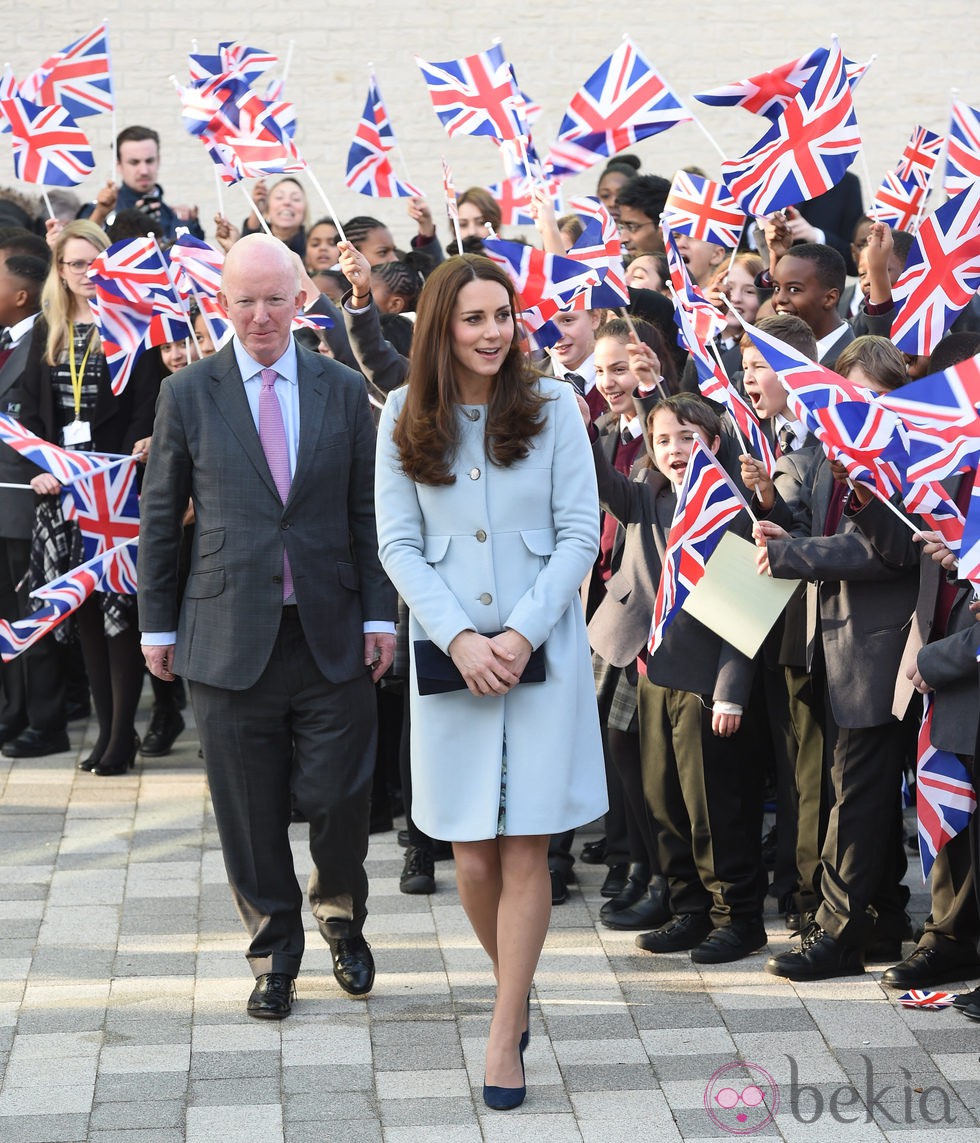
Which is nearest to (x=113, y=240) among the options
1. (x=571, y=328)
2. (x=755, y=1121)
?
(x=571, y=328)

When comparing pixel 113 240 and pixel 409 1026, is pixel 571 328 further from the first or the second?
pixel 113 240

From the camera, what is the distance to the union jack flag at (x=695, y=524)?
16.1 ft

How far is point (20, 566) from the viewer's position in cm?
777

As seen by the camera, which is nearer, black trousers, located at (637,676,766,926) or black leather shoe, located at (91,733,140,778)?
black trousers, located at (637,676,766,926)

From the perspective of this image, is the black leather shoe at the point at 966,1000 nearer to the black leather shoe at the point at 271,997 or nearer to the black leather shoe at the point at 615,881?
the black leather shoe at the point at 615,881

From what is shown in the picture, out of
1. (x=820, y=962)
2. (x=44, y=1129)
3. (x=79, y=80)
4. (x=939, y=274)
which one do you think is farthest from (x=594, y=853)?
(x=79, y=80)

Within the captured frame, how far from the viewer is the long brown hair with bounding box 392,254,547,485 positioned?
4.16 m

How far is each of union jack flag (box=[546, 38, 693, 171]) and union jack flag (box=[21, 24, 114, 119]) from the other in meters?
2.72

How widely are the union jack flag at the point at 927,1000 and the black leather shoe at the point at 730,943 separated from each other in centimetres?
56

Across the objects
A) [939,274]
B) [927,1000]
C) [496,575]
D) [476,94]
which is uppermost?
[476,94]

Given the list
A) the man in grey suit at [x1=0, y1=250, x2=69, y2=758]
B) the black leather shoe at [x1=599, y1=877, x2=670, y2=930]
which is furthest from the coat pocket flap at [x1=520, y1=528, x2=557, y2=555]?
the man in grey suit at [x1=0, y1=250, x2=69, y2=758]

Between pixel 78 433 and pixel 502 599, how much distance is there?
3603 mm

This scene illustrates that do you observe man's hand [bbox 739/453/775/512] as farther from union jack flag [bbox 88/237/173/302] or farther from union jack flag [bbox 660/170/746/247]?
union jack flag [bbox 88/237/173/302]

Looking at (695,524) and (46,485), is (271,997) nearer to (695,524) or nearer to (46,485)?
(695,524)
